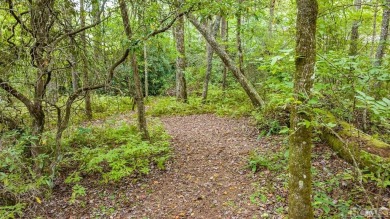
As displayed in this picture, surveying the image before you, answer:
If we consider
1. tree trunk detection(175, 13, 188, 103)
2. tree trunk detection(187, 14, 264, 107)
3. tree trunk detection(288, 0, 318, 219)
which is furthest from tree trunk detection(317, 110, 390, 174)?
Result: tree trunk detection(175, 13, 188, 103)

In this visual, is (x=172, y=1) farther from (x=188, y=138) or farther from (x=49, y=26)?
(x=188, y=138)

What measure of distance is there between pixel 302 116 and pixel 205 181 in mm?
3146

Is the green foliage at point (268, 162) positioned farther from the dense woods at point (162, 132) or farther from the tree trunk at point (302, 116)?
the tree trunk at point (302, 116)

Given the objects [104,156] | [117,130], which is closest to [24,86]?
[104,156]

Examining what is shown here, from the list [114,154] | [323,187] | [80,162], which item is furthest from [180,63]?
[323,187]

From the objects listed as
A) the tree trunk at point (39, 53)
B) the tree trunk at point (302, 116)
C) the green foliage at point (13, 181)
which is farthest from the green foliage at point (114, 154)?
the tree trunk at point (302, 116)

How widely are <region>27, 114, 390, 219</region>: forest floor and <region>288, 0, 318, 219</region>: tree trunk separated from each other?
3.47ft

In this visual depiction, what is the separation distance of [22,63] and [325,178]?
19.6 feet

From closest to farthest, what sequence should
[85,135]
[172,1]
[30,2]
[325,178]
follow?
[325,178] → [30,2] → [172,1] → [85,135]

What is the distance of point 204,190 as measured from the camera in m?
5.02

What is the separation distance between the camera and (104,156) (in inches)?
214

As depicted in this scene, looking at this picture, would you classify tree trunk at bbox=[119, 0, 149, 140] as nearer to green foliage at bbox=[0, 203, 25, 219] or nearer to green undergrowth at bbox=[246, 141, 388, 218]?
green undergrowth at bbox=[246, 141, 388, 218]

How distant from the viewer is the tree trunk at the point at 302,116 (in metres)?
2.54

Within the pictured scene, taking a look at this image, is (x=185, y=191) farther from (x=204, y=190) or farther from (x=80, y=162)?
(x=80, y=162)
